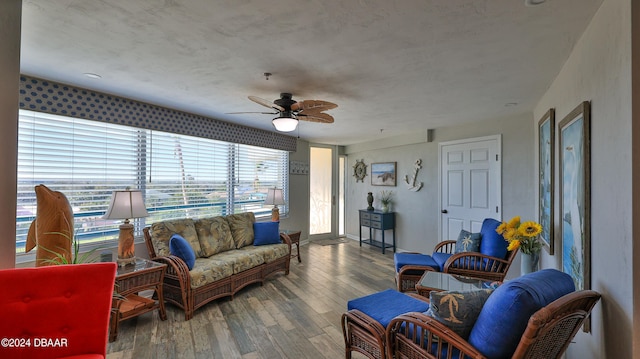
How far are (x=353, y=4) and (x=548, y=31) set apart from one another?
1239 millimetres

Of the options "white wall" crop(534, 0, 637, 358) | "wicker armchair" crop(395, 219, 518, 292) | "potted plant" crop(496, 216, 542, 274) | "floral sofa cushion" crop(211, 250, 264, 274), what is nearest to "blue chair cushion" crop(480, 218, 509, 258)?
"wicker armchair" crop(395, 219, 518, 292)

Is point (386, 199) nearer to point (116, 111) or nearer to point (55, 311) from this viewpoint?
point (116, 111)

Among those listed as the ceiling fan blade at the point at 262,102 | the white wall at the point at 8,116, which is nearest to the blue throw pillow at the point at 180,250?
the white wall at the point at 8,116

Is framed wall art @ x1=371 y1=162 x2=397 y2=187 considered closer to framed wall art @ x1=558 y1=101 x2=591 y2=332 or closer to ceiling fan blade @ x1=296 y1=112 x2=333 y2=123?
ceiling fan blade @ x1=296 y1=112 x2=333 y2=123

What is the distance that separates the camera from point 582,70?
178 centimetres

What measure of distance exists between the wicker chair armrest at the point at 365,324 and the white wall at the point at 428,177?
10.1 feet

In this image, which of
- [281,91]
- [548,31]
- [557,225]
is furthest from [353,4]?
[557,225]

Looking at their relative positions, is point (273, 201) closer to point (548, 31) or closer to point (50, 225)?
point (50, 225)

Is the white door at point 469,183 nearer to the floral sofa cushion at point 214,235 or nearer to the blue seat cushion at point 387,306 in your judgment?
the blue seat cushion at point 387,306

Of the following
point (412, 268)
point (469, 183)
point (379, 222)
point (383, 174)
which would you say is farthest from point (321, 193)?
point (412, 268)

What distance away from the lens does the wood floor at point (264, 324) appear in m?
2.30

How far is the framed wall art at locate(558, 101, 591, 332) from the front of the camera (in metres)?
1.58

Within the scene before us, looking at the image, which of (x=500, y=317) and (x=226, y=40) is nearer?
(x=500, y=317)

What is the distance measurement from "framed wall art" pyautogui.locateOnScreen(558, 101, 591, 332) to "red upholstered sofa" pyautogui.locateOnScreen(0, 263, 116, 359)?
262cm
